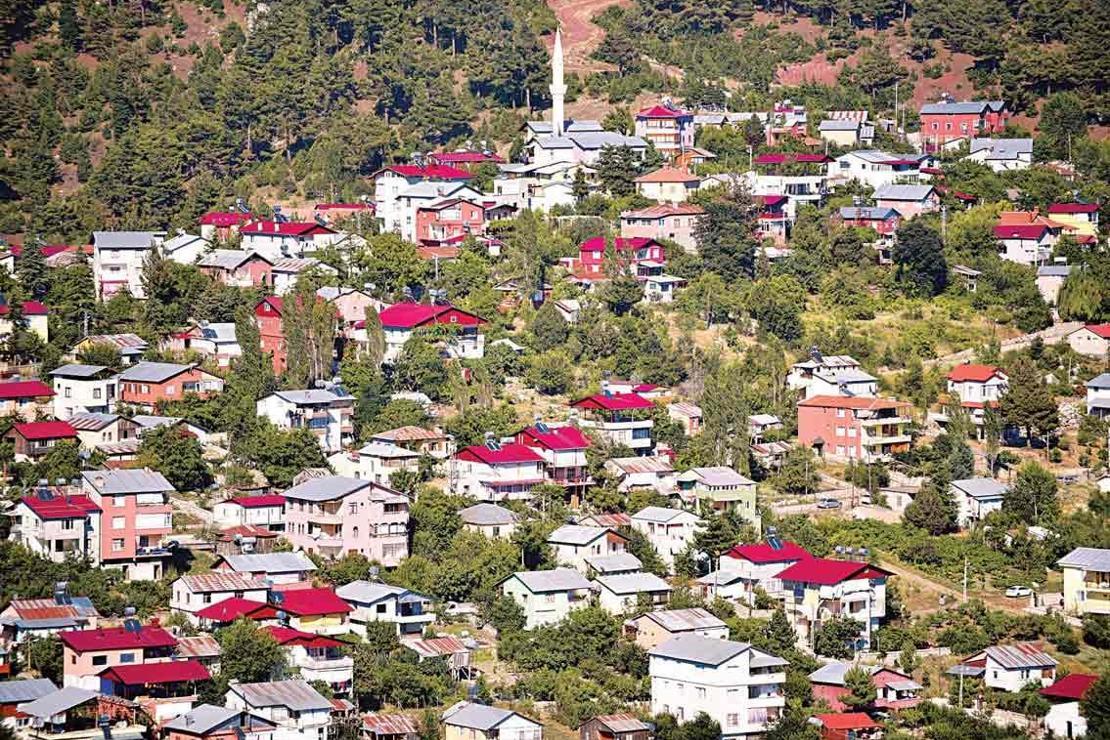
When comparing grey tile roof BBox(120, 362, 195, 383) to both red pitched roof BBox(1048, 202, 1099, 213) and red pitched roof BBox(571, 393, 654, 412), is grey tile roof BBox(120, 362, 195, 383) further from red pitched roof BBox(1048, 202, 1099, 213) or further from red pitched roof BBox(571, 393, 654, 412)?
red pitched roof BBox(1048, 202, 1099, 213)

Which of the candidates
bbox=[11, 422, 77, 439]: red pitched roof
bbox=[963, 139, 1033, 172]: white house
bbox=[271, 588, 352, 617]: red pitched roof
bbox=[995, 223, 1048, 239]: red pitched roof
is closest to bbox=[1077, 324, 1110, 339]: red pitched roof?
bbox=[995, 223, 1048, 239]: red pitched roof

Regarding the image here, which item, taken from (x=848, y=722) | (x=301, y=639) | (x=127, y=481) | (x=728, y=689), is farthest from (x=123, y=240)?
(x=848, y=722)

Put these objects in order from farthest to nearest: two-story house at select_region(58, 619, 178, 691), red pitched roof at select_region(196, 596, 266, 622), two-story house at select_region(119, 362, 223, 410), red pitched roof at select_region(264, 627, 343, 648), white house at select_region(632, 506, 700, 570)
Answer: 1. two-story house at select_region(119, 362, 223, 410)
2. white house at select_region(632, 506, 700, 570)
3. red pitched roof at select_region(196, 596, 266, 622)
4. red pitched roof at select_region(264, 627, 343, 648)
5. two-story house at select_region(58, 619, 178, 691)

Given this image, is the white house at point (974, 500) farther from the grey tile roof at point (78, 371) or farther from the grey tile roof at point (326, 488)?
the grey tile roof at point (78, 371)

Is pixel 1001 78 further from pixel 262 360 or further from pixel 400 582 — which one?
pixel 400 582

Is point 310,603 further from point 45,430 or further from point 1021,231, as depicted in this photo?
point 1021,231

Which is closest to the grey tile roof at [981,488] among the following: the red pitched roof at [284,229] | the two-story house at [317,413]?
the two-story house at [317,413]
